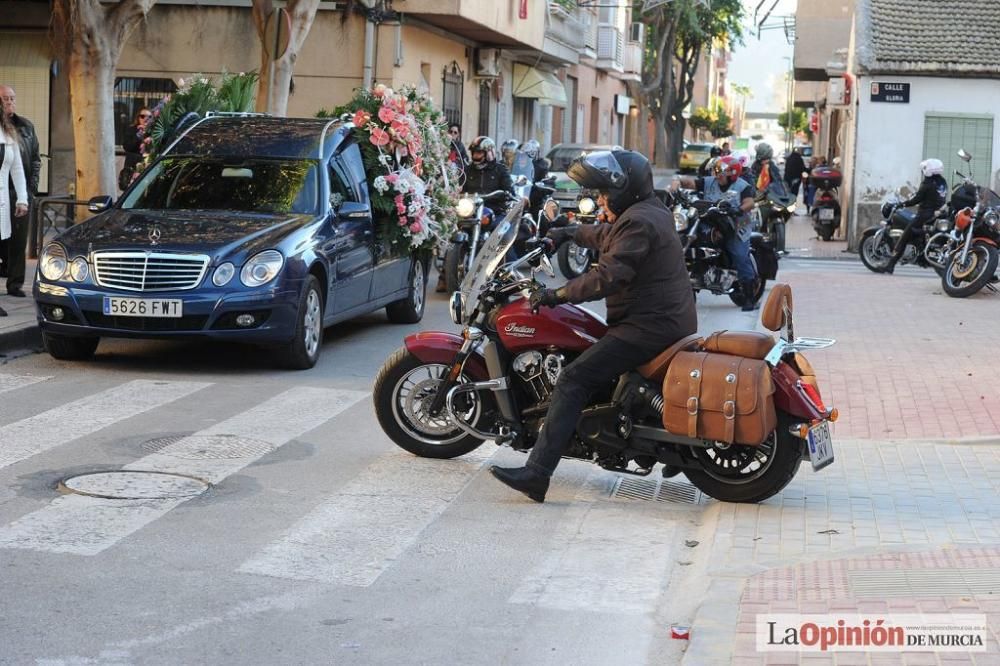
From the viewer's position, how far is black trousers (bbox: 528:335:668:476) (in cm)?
754

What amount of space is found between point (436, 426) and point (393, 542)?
179 centimetres

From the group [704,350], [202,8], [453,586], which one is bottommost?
[453,586]

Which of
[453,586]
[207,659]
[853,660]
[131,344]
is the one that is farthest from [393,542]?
[131,344]

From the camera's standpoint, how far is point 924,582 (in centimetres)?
600

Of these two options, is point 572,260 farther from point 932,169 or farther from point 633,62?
point 633,62

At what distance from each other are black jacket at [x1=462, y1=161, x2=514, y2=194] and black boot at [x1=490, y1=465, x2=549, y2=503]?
36.0 feet

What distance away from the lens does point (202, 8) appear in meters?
27.5

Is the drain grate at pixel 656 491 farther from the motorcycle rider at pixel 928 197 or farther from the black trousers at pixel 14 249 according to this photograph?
the motorcycle rider at pixel 928 197

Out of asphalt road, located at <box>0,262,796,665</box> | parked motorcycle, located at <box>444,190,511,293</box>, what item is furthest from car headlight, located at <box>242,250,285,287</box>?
parked motorcycle, located at <box>444,190,511,293</box>

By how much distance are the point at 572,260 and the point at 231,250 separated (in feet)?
32.8

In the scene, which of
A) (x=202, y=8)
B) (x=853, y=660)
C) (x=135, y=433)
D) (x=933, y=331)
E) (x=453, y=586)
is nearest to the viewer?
(x=853, y=660)

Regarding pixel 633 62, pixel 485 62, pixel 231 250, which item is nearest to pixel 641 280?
pixel 231 250

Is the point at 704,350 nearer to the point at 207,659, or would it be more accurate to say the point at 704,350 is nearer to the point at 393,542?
the point at 393,542

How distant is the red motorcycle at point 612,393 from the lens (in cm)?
741
